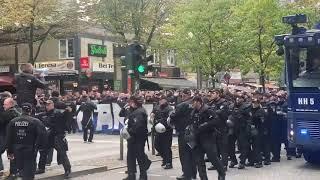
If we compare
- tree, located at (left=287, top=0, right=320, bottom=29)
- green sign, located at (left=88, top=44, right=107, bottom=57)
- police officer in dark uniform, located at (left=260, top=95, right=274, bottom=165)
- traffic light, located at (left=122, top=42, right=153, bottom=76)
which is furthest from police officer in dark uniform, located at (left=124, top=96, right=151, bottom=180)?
green sign, located at (left=88, top=44, right=107, bottom=57)

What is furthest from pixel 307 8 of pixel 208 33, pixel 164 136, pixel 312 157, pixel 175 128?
pixel 175 128

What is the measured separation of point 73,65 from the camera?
39.8 m

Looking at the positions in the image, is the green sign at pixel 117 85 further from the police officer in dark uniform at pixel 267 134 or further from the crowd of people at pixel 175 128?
the police officer in dark uniform at pixel 267 134

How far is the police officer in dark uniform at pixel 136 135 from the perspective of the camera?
11.6m

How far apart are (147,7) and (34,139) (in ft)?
88.3

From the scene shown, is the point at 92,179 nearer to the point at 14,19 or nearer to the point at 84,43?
the point at 14,19

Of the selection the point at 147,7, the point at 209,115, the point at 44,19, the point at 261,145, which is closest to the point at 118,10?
the point at 147,7

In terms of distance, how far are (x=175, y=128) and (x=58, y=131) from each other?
2.54m

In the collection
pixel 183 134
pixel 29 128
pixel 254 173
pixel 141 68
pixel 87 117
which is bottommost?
pixel 254 173

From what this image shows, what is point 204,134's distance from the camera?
→ 1097cm

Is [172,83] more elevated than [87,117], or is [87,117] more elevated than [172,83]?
[172,83]

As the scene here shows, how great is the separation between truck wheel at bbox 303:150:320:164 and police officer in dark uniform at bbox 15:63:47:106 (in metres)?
7.13

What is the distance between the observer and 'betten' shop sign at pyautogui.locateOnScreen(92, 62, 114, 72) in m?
40.4

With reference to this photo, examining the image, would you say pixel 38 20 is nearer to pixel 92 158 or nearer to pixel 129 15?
pixel 129 15
